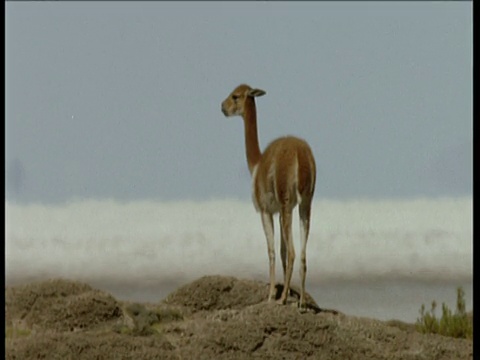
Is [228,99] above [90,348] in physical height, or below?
above

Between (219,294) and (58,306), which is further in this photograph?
(219,294)

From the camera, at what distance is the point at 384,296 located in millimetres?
15555

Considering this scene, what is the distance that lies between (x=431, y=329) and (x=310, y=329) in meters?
1.41

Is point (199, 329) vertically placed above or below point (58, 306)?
below

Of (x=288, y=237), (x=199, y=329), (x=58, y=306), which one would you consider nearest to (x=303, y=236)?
(x=288, y=237)

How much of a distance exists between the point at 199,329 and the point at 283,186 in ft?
5.60

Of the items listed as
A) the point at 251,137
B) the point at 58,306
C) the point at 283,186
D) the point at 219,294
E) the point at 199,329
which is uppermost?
the point at 251,137

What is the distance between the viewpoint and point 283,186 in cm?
1509

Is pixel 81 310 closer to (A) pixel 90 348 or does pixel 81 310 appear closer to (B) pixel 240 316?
(A) pixel 90 348

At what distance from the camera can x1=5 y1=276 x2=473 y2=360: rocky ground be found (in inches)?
581

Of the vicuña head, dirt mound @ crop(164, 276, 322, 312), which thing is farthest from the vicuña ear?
dirt mound @ crop(164, 276, 322, 312)

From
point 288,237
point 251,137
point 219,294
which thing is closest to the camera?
point 288,237

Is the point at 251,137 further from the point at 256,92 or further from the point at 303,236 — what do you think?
the point at 303,236
